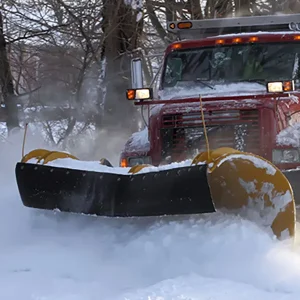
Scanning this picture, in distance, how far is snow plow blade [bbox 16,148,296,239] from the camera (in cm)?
409

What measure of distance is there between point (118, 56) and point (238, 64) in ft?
19.5

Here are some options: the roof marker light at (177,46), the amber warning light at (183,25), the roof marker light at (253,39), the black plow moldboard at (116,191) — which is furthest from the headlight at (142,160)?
the amber warning light at (183,25)

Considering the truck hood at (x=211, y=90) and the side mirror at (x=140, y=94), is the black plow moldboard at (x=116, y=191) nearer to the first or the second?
the side mirror at (x=140, y=94)

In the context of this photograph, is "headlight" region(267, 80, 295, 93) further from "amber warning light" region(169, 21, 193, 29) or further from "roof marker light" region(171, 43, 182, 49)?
"amber warning light" region(169, 21, 193, 29)

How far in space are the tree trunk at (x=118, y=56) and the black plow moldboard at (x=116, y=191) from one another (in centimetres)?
722

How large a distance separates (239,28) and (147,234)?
443 cm

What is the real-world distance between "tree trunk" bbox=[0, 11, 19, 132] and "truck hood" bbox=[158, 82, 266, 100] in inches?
229

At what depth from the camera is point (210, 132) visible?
5.60 m

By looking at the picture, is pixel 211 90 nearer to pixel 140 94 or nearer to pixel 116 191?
pixel 140 94

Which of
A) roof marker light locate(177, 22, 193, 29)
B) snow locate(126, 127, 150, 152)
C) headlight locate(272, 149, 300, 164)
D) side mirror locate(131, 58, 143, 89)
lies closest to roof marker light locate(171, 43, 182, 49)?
roof marker light locate(177, 22, 193, 29)

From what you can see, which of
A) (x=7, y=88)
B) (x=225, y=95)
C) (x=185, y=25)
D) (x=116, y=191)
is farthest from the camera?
(x=7, y=88)

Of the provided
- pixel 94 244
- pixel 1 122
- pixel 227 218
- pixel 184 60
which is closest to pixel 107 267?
pixel 94 244

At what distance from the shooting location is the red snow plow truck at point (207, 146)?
13.7 ft

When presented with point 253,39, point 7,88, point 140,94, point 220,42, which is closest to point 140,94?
point 140,94
